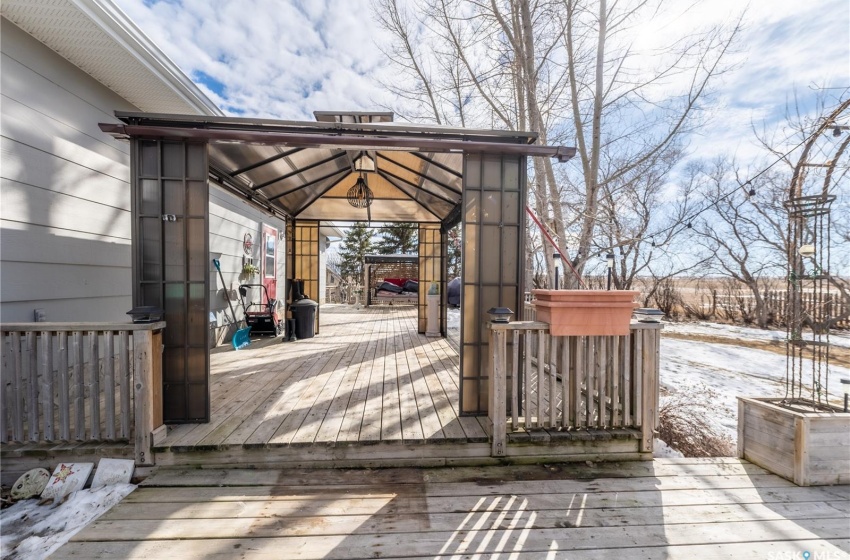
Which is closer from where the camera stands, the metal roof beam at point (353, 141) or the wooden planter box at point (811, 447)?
the wooden planter box at point (811, 447)

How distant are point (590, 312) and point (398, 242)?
1802 cm

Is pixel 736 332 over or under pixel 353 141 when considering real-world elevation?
under

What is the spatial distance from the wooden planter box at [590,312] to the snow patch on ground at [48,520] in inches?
119

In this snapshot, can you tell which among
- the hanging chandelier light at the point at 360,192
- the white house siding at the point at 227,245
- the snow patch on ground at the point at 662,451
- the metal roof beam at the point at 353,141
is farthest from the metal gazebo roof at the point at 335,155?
the snow patch on ground at the point at 662,451

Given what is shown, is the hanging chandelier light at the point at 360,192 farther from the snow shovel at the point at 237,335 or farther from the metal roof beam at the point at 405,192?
the snow shovel at the point at 237,335

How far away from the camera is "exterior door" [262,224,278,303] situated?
7086 mm

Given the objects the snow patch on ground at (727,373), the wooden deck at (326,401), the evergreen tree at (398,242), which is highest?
the evergreen tree at (398,242)

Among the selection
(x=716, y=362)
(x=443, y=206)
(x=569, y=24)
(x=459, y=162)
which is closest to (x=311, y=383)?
(x=459, y=162)

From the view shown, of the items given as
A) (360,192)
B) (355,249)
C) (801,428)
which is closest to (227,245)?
(360,192)

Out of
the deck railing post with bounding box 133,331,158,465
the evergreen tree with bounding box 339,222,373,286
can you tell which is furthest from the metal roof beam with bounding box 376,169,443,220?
the evergreen tree with bounding box 339,222,373,286

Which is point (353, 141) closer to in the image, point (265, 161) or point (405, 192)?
point (265, 161)

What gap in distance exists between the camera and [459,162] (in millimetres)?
3270

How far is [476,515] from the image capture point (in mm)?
1867

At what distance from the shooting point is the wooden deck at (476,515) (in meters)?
1.63
